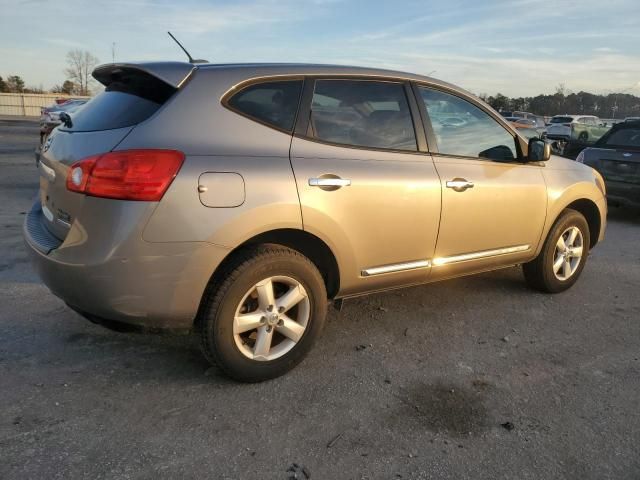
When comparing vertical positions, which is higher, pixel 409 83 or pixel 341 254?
pixel 409 83

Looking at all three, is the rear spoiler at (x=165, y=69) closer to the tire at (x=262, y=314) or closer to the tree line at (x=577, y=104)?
the tire at (x=262, y=314)

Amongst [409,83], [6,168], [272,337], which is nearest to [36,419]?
[272,337]

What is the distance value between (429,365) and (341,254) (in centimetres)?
91

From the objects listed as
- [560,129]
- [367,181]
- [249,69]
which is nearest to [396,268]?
[367,181]

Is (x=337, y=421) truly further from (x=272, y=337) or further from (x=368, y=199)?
(x=368, y=199)

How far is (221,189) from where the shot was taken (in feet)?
9.04

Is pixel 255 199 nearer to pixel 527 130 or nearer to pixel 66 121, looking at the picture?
pixel 66 121

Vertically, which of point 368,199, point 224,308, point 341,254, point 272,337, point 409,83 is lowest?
point 272,337

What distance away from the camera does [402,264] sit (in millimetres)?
3623

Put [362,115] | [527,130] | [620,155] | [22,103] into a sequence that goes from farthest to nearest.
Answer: [22,103], [527,130], [620,155], [362,115]

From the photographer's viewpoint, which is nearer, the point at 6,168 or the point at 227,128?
the point at 227,128

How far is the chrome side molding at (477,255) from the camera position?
12.6ft

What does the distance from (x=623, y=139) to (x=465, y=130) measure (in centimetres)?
622

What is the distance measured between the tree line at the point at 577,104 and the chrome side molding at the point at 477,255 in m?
55.3
